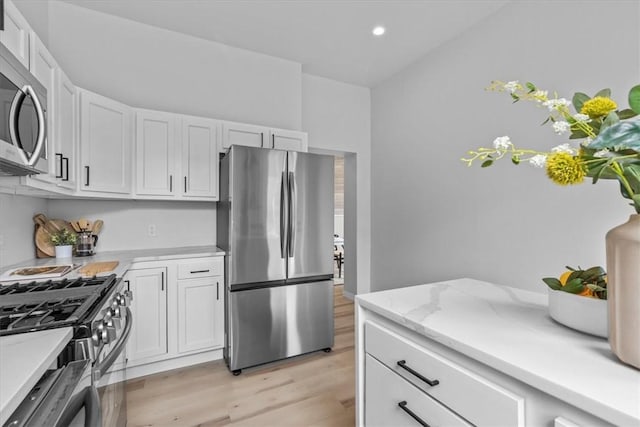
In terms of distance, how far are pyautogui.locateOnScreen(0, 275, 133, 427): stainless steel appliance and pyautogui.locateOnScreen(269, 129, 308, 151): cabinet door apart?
2.03 meters

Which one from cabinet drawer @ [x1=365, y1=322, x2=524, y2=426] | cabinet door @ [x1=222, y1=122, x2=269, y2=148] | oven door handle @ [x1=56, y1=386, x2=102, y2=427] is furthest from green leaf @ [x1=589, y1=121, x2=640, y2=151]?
cabinet door @ [x1=222, y1=122, x2=269, y2=148]

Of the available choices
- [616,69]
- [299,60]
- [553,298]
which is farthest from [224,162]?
[616,69]

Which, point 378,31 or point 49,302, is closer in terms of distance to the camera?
point 49,302

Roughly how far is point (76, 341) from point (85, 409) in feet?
1.08

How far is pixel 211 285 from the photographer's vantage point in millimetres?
2594

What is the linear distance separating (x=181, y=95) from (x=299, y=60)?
145cm

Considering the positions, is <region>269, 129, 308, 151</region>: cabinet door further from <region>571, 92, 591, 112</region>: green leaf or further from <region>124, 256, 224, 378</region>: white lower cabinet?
<region>571, 92, 591, 112</region>: green leaf

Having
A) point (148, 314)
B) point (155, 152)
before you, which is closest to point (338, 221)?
point (155, 152)

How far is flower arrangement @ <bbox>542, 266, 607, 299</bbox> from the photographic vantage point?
0.90 meters

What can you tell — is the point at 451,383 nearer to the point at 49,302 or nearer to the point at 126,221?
the point at 49,302

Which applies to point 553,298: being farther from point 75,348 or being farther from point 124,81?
point 124,81

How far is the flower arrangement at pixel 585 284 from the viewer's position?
0.90 metres

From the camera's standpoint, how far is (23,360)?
736 mm

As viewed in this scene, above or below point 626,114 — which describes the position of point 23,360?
below
